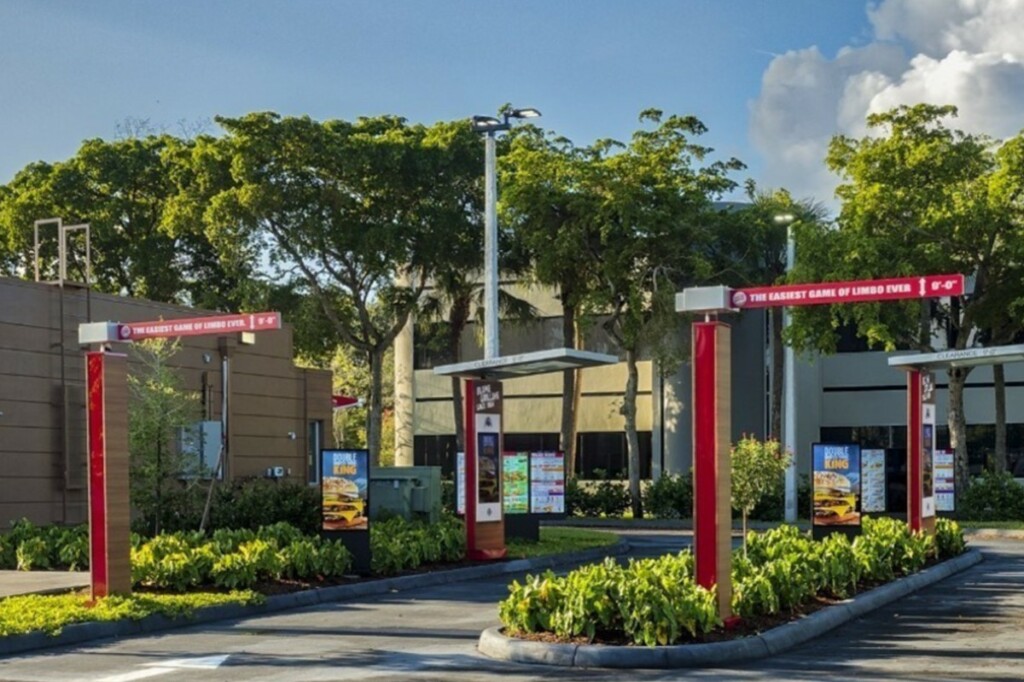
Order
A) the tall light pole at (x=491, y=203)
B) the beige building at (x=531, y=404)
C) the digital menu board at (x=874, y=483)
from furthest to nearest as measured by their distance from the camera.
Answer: the beige building at (x=531, y=404) < the tall light pole at (x=491, y=203) < the digital menu board at (x=874, y=483)

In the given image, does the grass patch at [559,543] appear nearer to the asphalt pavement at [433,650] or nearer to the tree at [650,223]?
the asphalt pavement at [433,650]

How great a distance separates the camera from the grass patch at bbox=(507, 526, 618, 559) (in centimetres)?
2559

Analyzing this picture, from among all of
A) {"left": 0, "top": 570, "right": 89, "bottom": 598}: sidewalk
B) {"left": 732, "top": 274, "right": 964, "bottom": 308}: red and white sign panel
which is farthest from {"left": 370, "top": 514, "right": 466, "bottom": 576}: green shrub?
{"left": 732, "top": 274, "right": 964, "bottom": 308}: red and white sign panel

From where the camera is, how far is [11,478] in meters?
29.2

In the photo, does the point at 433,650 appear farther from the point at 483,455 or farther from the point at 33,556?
the point at 33,556

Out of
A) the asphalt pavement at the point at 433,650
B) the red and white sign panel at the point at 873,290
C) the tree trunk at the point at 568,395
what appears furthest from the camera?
the tree trunk at the point at 568,395

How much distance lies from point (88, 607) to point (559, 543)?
12223 millimetres

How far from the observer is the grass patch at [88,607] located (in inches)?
611

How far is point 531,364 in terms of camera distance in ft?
72.2

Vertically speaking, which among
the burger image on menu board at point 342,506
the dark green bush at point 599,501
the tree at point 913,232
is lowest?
the dark green bush at point 599,501

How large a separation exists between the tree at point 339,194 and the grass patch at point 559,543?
14.5 meters

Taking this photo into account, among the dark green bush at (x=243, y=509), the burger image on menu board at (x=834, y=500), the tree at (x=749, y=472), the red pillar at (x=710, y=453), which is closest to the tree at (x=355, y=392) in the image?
the dark green bush at (x=243, y=509)

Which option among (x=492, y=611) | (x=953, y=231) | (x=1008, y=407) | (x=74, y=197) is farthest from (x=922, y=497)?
(x=74, y=197)

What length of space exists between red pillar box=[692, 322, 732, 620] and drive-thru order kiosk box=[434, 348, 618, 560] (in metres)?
8.28
